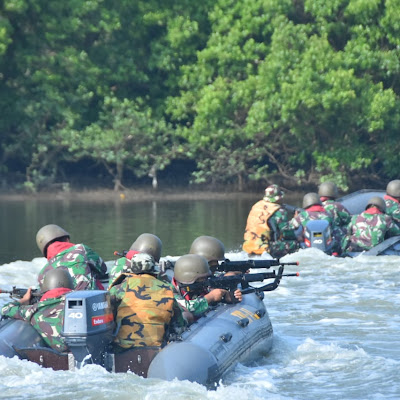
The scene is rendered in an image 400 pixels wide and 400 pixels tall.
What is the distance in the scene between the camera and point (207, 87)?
3400 cm

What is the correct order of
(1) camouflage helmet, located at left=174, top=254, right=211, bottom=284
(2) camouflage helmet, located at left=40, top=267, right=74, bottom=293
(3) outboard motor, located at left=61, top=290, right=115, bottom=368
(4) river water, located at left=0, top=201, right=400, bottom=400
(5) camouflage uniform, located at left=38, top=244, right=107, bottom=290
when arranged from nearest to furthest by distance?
(3) outboard motor, located at left=61, top=290, right=115, bottom=368
(4) river water, located at left=0, top=201, right=400, bottom=400
(2) camouflage helmet, located at left=40, top=267, right=74, bottom=293
(1) camouflage helmet, located at left=174, top=254, right=211, bottom=284
(5) camouflage uniform, located at left=38, top=244, right=107, bottom=290

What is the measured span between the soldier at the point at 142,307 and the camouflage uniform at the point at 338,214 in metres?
9.33

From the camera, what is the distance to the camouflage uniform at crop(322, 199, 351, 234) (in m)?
19.0

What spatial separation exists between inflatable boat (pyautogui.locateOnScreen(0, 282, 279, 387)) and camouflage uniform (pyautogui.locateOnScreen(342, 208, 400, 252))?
27.4 ft

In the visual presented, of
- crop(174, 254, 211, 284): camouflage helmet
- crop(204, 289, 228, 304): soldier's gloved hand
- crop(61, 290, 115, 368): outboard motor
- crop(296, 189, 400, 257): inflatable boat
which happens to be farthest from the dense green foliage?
crop(61, 290, 115, 368): outboard motor

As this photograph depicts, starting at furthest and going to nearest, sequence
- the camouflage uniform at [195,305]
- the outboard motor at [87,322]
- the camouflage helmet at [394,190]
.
Answer: 1. the camouflage helmet at [394,190]
2. the camouflage uniform at [195,305]
3. the outboard motor at [87,322]

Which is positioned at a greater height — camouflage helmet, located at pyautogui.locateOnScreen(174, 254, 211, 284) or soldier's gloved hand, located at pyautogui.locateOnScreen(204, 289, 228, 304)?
camouflage helmet, located at pyautogui.locateOnScreen(174, 254, 211, 284)

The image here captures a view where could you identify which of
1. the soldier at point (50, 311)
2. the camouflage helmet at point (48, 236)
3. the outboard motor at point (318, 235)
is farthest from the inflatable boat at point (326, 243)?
the soldier at point (50, 311)

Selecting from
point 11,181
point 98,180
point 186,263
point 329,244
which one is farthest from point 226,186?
point 186,263

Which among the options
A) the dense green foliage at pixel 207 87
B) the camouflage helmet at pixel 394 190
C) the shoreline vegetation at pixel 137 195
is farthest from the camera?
the shoreline vegetation at pixel 137 195

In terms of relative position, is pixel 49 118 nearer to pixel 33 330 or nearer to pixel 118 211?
pixel 118 211

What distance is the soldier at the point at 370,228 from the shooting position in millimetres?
18531

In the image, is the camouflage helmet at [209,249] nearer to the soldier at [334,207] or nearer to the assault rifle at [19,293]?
the assault rifle at [19,293]

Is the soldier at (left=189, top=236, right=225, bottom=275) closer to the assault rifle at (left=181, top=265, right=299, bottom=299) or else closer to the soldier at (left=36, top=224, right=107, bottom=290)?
the assault rifle at (left=181, top=265, right=299, bottom=299)
